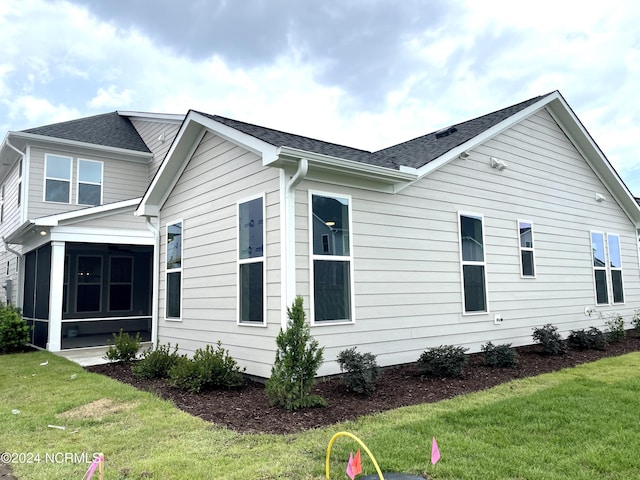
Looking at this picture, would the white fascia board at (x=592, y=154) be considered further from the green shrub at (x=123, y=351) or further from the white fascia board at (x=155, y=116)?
the green shrub at (x=123, y=351)

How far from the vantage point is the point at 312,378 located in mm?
4914

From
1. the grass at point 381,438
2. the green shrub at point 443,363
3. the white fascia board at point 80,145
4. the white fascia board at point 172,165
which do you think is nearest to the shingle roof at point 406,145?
the white fascia board at point 172,165

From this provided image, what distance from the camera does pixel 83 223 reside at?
34.3ft

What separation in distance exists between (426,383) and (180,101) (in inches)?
844

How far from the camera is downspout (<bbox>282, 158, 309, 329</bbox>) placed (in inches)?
223

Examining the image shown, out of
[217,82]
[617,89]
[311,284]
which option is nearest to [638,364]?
[311,284]

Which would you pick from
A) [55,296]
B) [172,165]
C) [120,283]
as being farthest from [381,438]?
[120,283]

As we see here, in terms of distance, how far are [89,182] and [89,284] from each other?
3053mm

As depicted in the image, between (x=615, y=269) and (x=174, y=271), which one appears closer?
(x=174, y=271)

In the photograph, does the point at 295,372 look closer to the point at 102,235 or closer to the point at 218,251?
the point at 218,251

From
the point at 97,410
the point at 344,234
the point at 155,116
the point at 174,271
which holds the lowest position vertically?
the point at 97,410

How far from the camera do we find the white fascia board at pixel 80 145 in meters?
11.9

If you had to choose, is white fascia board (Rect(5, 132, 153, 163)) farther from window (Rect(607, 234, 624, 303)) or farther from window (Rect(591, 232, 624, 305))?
window (Rect(607, 234, 624, 303))

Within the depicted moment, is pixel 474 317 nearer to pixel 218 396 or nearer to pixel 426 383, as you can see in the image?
pixel 426 383
